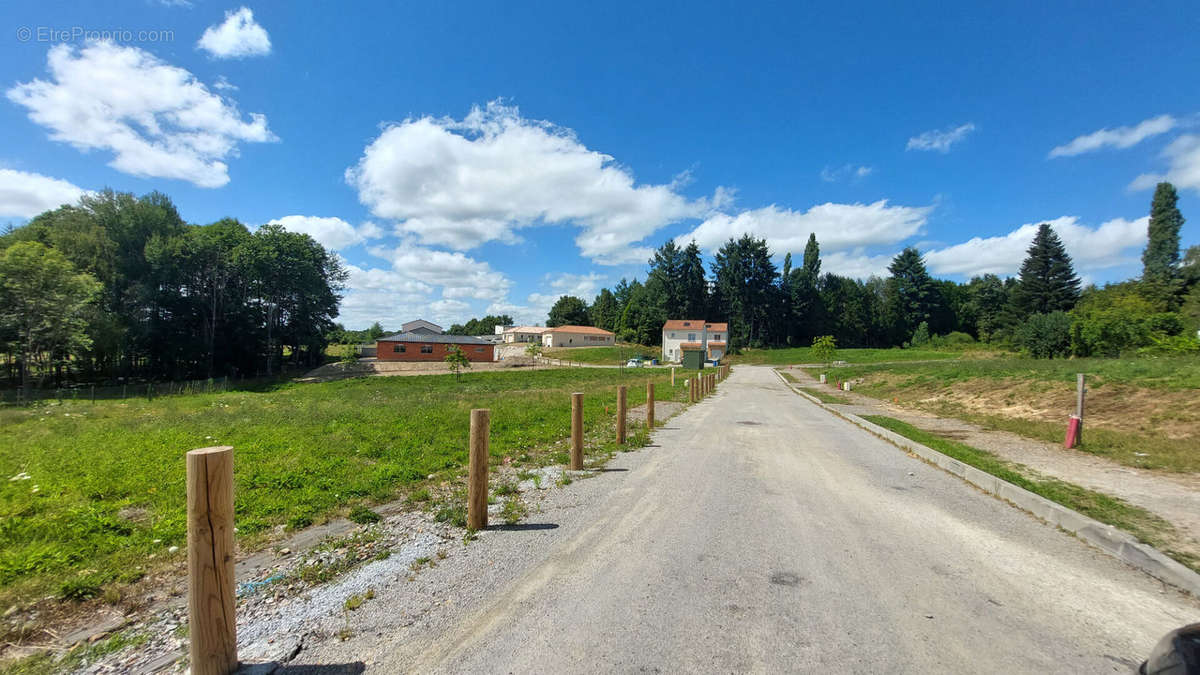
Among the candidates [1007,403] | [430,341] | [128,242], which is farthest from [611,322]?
[1007,403]

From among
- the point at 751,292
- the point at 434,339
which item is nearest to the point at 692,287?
the point at 751,292

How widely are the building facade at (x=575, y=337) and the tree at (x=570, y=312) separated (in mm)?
23506

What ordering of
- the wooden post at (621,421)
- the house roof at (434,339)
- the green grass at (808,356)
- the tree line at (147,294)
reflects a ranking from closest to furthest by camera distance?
the wooden post at (621,421) → the tree line at (147,294) → the house roof at (434,339) → the green grass at (808,356)

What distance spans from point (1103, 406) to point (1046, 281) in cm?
7760

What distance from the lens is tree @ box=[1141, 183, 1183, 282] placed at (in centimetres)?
6403

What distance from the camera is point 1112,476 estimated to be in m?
7.46

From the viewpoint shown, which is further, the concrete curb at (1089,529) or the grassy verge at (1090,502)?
the grassy verge at (1090,502)

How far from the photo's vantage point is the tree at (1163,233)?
64.0 meters

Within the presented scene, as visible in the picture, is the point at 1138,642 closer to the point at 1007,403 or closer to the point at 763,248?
the point at 1007,403

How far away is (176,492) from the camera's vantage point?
606 cm

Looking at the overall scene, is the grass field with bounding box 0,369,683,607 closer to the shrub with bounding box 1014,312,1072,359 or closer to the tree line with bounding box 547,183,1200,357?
the shrub with bounding box 1014,312,1072,359

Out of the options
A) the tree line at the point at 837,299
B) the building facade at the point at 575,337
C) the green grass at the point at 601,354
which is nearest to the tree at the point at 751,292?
the tree line at the point at 837,299

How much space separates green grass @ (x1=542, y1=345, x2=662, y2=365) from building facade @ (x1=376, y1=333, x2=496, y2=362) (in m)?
13.1

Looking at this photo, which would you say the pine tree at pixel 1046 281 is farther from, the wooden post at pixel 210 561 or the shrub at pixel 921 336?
the wooden post at pixel 210 561
